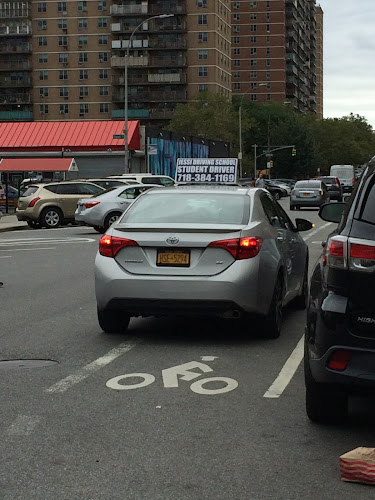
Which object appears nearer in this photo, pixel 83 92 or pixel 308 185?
pixel 308 185

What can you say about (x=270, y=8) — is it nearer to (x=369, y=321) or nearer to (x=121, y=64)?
(x=121, y=64)

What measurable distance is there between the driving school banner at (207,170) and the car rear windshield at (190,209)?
3093 centimetres

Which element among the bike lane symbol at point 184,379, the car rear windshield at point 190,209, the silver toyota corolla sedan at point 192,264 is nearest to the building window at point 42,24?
the car rear windshield at point 190,209

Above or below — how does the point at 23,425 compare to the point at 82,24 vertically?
below

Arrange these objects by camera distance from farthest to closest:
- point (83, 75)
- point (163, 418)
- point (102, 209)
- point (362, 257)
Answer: point (83, 75) → point (102, 209) → point (163, 418) → point (362, 257)

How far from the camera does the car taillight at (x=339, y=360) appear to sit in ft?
17.2

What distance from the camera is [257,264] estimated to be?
8.73 m

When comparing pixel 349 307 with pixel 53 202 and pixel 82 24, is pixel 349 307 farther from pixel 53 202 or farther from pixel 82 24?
pixel 82 24

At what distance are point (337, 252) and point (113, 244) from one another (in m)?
4.04

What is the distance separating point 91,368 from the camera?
7660mm

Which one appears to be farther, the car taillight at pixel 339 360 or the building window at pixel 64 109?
the building window at pixel 64 109

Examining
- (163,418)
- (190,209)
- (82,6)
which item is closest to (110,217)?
(190,209)

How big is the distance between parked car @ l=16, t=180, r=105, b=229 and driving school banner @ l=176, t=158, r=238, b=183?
29.2ft

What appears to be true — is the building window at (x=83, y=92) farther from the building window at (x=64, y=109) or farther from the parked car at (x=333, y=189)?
the parked car at (x=333, y=189)
